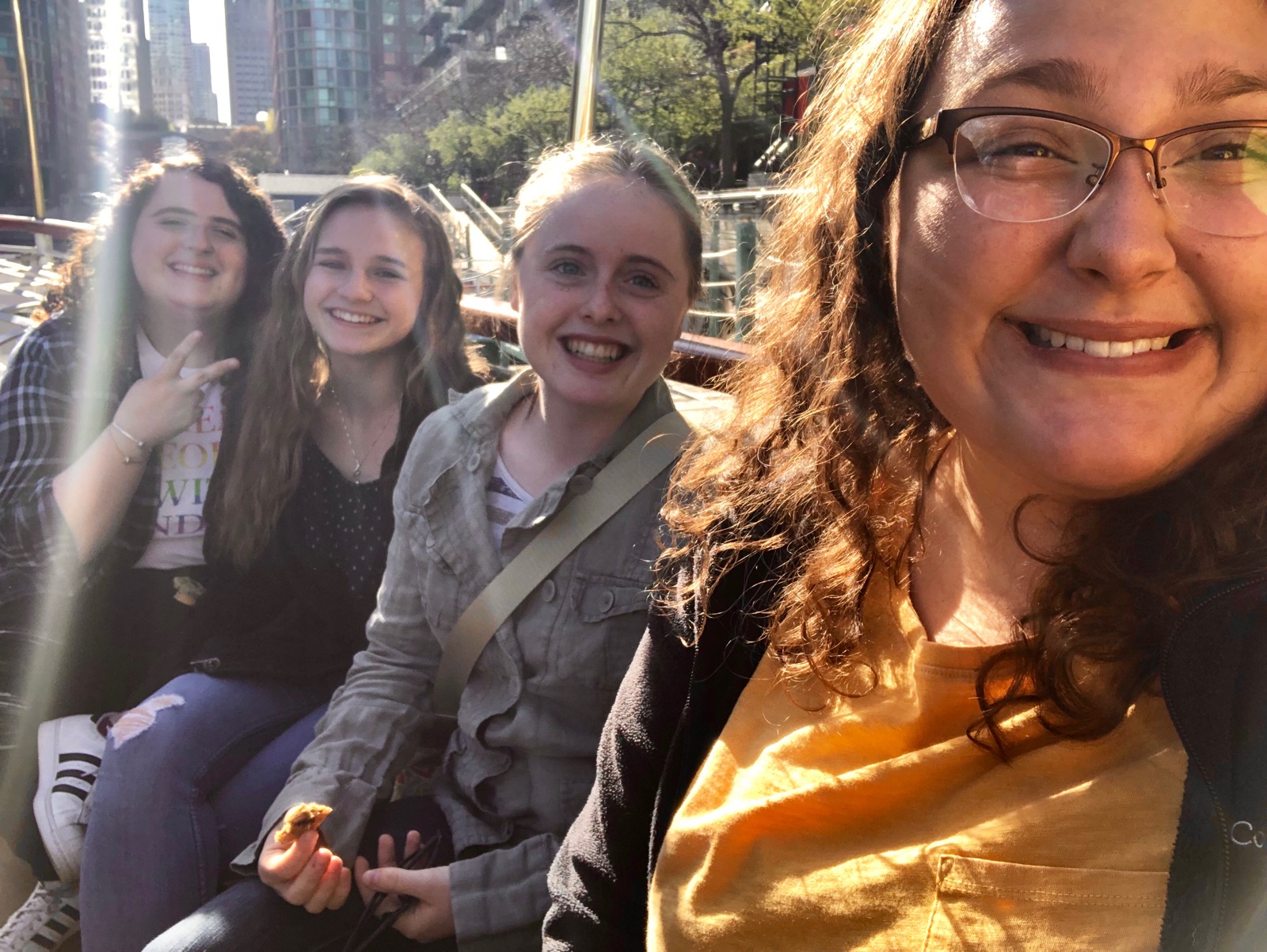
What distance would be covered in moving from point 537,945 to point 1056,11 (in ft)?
4.62

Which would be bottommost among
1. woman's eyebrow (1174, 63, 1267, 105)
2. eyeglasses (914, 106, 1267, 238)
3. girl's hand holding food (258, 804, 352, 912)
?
girl's hand holding food (258, 804, 352, 912)

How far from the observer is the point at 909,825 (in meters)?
0.93

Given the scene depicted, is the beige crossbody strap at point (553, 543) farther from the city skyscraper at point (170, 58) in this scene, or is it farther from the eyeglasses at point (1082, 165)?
the city skyscraper at point (170, 58)

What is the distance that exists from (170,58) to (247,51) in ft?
0.71

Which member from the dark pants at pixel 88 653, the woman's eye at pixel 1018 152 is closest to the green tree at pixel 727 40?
the dark pants at pixel 88 653

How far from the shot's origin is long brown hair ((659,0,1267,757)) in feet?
2.97

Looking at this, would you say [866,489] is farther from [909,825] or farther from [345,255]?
[345,255]

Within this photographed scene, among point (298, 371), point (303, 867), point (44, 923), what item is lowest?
point (44, 923)

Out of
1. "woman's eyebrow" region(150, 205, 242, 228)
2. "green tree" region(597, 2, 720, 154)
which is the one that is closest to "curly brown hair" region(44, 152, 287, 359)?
"woman's eyebrow" region(150, 205, 242, 228)

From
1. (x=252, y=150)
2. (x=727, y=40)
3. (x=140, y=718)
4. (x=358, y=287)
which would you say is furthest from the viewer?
(x=727, y=40)

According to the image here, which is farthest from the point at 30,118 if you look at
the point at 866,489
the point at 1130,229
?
the point at 1130,229

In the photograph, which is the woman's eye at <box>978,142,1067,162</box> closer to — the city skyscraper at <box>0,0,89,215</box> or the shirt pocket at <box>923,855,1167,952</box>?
the shirt pocket at <box>923,855,1167,952</box>

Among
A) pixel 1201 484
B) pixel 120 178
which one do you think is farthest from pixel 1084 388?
pixel 120 178

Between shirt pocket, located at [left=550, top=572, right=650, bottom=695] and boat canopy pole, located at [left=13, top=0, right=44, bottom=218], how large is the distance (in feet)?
8.80
